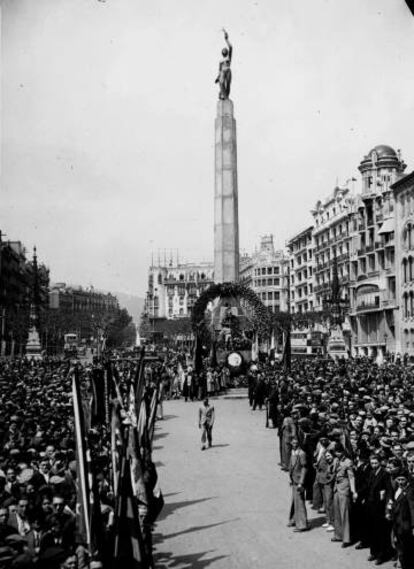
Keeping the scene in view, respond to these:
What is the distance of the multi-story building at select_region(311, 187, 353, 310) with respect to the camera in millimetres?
75500

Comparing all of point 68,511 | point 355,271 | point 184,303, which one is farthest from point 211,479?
point 184,303

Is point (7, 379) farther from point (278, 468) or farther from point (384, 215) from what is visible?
point (384, 215)

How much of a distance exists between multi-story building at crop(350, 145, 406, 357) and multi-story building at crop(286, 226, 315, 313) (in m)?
18.2

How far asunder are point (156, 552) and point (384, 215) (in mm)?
56742

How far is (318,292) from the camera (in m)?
85.8

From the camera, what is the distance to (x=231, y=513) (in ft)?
39.9

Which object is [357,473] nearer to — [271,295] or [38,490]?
[38,490]

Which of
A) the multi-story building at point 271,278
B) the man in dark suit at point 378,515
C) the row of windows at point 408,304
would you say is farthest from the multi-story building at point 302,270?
the man in dark suit at point 378,515

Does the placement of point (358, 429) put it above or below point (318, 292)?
below

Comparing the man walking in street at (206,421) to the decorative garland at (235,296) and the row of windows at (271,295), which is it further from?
the row of windows at (271,295)

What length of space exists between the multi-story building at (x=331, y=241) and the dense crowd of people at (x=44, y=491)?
192 ft

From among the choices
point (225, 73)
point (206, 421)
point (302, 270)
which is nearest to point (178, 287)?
point (302, 270)

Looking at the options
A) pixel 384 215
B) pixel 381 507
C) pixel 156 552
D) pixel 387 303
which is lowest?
pixel 156 552

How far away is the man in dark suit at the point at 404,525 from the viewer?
28.9 ft
